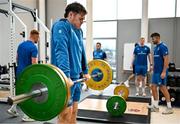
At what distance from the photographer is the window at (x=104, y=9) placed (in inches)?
285

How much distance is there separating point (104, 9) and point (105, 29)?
724 mm

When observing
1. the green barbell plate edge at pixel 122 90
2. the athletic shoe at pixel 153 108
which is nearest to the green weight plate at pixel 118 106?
the green barbell plate edge at pixel 122 90

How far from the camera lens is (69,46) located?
5.55 ft

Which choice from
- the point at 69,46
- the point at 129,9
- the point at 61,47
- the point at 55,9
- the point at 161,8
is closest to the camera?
the point at 61,47

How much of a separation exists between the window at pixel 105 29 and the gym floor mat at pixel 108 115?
128 inches

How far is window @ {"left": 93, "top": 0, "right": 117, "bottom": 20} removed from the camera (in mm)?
7234

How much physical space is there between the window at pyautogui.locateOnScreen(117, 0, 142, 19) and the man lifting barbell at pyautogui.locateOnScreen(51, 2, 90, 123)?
5.56 m

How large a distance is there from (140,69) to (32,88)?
13.4 ft

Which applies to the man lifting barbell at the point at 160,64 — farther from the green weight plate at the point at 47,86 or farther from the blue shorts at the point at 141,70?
the green weight plate at the point at 47,86

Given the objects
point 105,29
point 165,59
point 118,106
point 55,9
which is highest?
point 55,9

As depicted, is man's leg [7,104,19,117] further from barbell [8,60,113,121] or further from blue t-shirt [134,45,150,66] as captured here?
blue t-shirt [134,45,150,66]

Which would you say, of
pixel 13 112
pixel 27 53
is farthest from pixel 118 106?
pixel 13 112

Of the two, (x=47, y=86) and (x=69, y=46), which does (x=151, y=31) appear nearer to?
(x=69, y=46)

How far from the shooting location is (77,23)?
1734 millimetres
